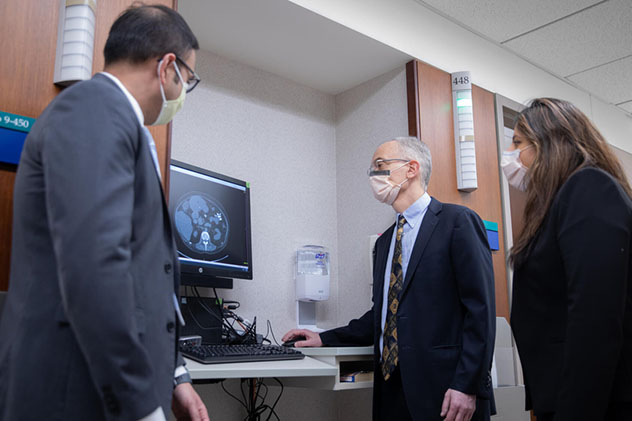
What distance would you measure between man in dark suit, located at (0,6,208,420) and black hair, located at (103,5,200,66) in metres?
0.08

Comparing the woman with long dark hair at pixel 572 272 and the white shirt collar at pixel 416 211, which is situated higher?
the white shirt collar at pixel 416 211

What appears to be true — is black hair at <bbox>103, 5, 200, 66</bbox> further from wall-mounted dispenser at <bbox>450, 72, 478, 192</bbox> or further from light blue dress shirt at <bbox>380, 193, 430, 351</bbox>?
wall-mounted dispenser at <bbox>450, 72, 478, 192</bbox>

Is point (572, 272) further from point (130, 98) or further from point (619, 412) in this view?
point (130, 98)

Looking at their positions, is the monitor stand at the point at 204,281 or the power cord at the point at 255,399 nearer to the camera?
the monitor stand at the point at 204,281

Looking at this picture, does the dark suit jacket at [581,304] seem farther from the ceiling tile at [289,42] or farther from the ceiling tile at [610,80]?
the ceiling tile at [610,80]

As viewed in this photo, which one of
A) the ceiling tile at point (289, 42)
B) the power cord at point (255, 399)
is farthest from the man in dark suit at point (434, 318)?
the ceiling tile at point (289, 42)

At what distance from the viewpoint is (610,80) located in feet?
12.9

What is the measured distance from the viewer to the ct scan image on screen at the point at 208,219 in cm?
212

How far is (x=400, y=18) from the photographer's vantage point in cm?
281

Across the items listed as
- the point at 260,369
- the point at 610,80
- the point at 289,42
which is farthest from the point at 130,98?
the point at 610,80

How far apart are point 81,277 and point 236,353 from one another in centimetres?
95

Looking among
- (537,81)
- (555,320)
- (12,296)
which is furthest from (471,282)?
(537,81)

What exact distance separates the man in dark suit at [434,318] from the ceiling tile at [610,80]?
2450 millimetres

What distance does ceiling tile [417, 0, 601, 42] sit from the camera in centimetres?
297
